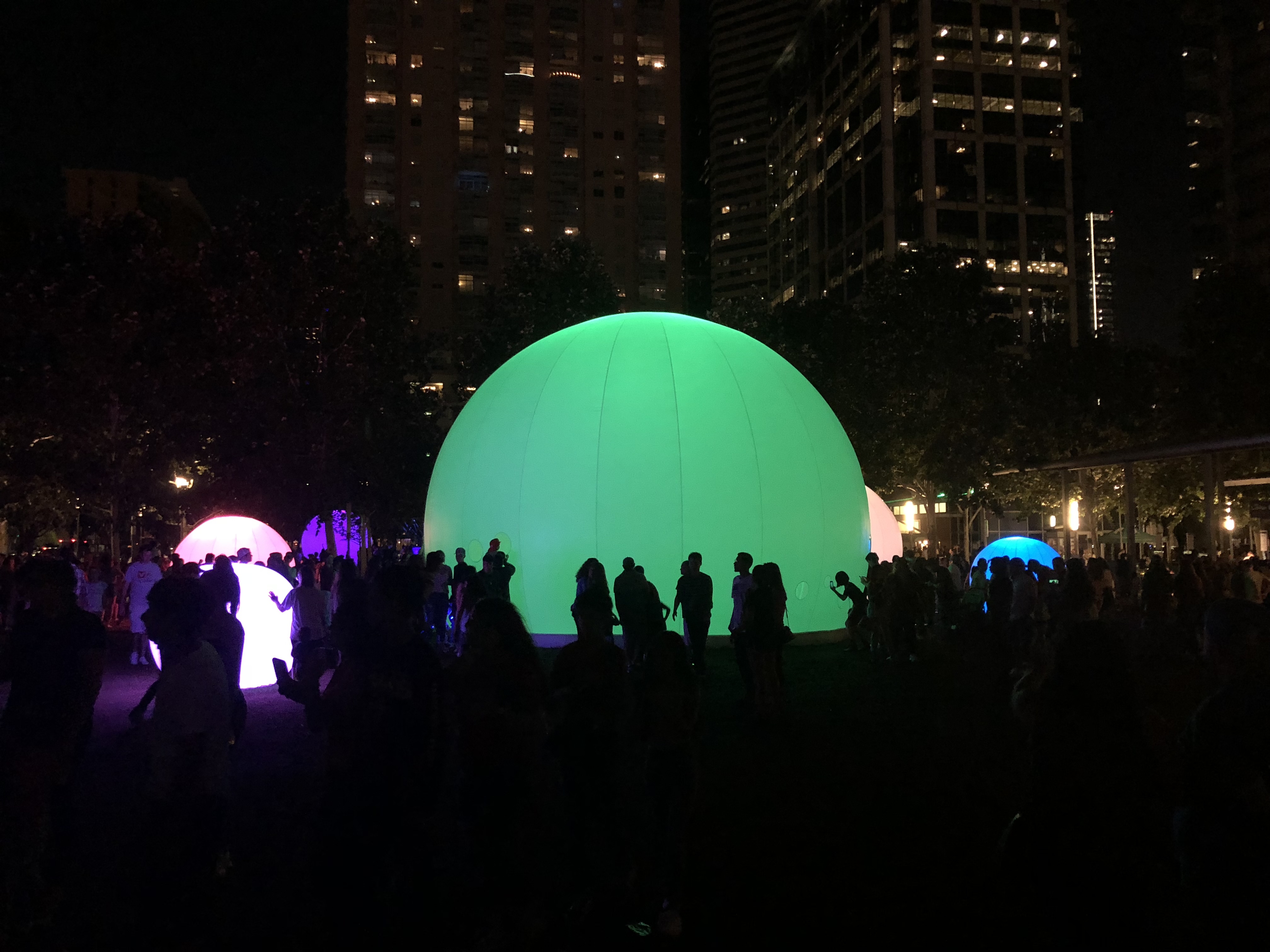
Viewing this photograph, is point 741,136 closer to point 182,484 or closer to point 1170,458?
point 182,484

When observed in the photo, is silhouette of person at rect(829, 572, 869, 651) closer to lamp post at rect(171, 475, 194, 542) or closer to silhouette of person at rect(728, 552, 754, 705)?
silhouette of person at rect(728, 552, 754, 705)

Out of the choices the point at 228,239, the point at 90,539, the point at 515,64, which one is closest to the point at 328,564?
the point at 228,239

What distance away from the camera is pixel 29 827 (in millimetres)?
4574

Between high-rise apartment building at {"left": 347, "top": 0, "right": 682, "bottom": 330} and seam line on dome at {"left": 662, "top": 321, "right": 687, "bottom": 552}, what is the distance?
65951 mm

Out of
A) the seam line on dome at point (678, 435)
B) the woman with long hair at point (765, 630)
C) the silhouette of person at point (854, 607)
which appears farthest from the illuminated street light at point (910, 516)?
the woman with long hair at point (765, 630)

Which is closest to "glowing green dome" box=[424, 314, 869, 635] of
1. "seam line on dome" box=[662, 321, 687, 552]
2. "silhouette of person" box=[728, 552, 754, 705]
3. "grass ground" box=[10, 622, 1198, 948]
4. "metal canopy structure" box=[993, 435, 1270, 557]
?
"seam line on dome" box=[662, 321, 687, 552]

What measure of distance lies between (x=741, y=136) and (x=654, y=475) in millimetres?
192318

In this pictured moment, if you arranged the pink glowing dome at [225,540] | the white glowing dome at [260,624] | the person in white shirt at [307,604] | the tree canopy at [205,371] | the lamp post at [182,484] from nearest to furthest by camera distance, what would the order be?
the person in white shirt at [307,604]
the white glowing dome at [260,624]
the pink glowing dome at [225,540]
the tree canopy at [205,371]
the lamp post at [182,484]

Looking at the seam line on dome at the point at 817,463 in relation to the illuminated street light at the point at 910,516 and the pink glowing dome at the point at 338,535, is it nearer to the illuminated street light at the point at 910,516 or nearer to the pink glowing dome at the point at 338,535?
the pink glowing dome at the point at 338,535

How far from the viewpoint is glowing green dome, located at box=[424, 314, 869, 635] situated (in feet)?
49.0

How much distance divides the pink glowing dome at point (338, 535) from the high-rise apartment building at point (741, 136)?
14921 centimetres

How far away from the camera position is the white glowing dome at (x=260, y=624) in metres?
12.0

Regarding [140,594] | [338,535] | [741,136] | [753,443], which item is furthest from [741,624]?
[741,136]

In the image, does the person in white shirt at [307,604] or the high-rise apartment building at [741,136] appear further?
the high-rise apartment building at [741,136]
